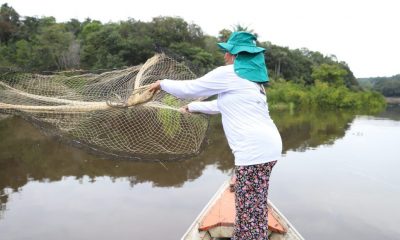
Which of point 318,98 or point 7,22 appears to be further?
point 318,98

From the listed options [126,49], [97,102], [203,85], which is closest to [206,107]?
[203,85]

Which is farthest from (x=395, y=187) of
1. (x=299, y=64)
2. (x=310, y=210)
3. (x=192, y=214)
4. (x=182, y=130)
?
(x=299, y=64)

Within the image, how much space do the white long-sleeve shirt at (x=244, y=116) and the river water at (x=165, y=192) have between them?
1.87 m

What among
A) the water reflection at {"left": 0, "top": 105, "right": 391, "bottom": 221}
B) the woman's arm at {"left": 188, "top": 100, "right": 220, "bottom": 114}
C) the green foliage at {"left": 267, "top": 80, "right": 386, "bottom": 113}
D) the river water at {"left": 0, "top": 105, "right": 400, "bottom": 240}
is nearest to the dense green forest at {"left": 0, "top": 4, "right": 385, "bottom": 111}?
the green foliage at {"left": 267, "top": 80, "right": 386, "bottom": 113}

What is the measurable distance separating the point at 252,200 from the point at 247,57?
29.9 inches

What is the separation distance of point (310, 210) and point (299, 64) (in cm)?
3658

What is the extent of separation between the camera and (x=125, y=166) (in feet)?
26.4

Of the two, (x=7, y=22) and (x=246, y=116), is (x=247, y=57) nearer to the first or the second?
(x=246, y=116)

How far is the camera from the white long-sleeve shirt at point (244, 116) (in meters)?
2.12

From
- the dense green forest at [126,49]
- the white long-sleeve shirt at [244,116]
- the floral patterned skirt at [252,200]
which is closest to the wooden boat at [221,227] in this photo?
the floral patterned skirt at [252,200]

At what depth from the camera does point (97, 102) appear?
10.6ft

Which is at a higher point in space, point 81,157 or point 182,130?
point 182,130

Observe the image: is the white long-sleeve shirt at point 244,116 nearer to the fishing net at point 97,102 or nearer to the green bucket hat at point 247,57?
the green bucket hat at point 247,57

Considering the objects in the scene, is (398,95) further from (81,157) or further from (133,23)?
(81,157)
